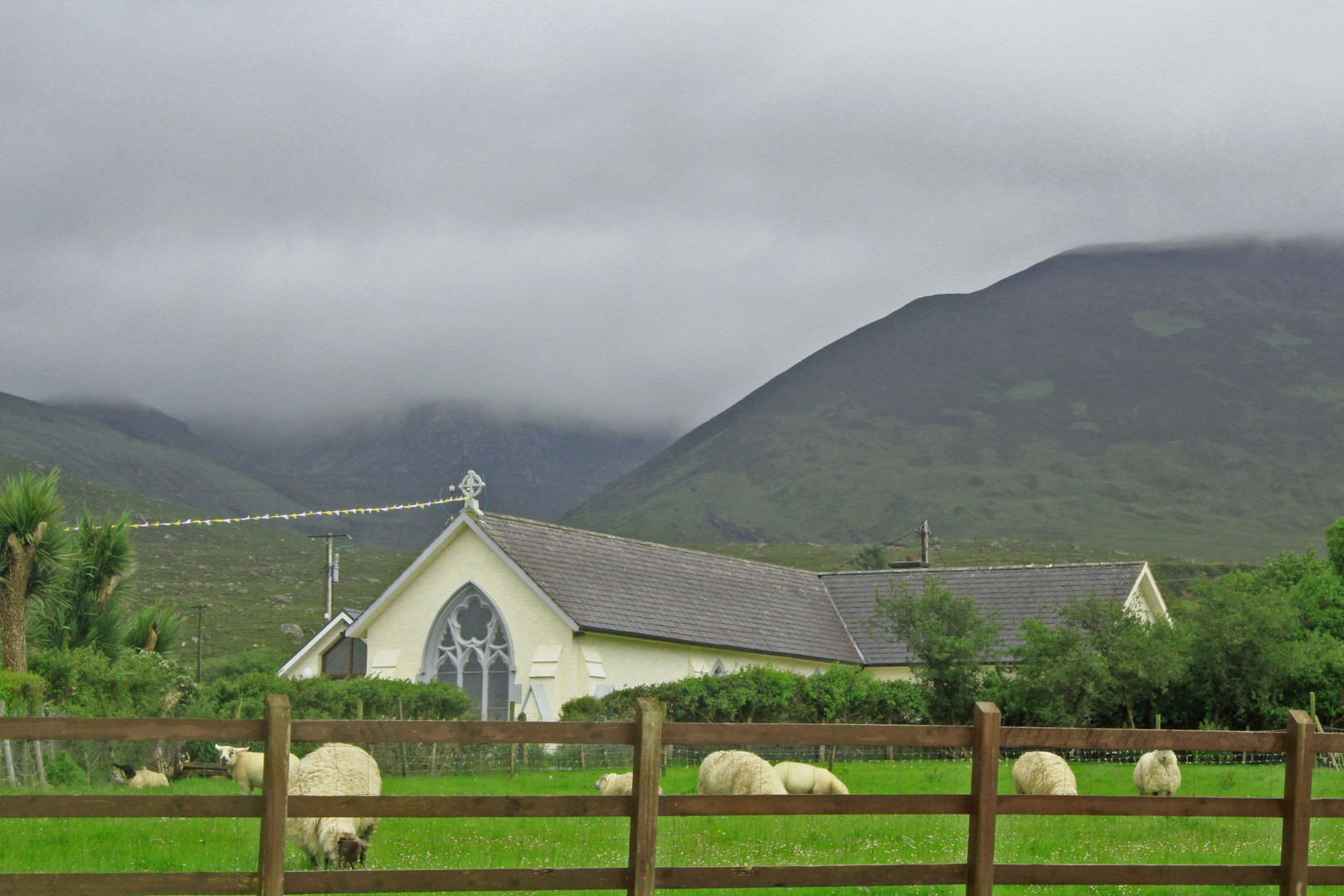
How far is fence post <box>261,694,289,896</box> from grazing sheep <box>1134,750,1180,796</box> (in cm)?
1594

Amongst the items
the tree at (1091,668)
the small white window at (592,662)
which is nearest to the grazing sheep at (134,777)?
the small white window at (592,662)

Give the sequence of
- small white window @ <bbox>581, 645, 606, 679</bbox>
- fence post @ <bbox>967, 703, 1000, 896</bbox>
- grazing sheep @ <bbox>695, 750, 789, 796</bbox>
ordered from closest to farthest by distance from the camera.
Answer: fence post @ <bbox>967, 703, 1000, 896</bbox> → grazing sheep @ <bbox>695, 750, 789, 796</bbox> → small white window @ <bbox>581, 645, 606, 679</bbox>

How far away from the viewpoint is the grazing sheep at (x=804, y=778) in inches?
822

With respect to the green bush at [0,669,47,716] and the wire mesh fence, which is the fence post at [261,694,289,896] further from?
the green bush at [0,669,47,716]

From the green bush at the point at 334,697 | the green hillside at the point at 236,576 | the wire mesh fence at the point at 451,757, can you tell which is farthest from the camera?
the green hillside at the point at 236,576

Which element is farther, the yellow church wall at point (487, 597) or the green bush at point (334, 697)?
the yellow church wall at point (487, 597)

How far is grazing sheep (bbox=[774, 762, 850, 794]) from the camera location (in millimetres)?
20875

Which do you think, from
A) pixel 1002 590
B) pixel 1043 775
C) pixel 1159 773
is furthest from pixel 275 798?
pixel 1002 590

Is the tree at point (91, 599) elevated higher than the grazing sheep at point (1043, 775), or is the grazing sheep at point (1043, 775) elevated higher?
the tree at point (91, 599)

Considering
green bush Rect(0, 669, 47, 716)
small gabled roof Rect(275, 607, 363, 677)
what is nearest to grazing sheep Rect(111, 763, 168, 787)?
green bush Rect(0, 669, 47, 716)

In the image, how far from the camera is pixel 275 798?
8.73 m

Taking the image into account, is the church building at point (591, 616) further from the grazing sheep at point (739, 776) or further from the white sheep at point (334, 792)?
the white sheep at point (334, 792)

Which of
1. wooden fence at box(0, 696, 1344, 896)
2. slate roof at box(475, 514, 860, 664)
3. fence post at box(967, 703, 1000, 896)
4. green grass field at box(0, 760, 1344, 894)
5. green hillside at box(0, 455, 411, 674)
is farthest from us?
green hillside at box(0, 455, 411, 674)

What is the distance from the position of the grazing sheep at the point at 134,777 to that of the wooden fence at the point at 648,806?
46.0 feet
